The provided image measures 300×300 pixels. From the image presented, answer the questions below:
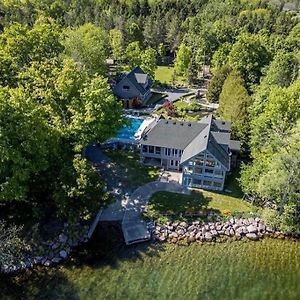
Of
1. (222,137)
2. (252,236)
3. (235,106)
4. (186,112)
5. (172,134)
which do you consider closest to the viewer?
(252,236)

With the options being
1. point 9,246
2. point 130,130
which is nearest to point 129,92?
point 130,130

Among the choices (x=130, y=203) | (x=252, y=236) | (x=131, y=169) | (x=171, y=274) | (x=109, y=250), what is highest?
(x=131, y=169)

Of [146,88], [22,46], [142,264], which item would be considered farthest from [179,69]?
[142,264]

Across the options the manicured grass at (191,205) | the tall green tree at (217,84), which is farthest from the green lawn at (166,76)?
the manicured grass at (191,205)

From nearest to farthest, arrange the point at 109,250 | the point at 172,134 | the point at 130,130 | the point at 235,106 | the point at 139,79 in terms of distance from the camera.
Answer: the point at 109,250 < the point at 172,134 < the point at 235,106 < the point at 130,130 < the point at 139,79

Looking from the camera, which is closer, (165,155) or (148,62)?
(165,155)

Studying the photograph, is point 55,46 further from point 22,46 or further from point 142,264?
point 142,264

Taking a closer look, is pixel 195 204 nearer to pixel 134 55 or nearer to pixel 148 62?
pixel 148 62
